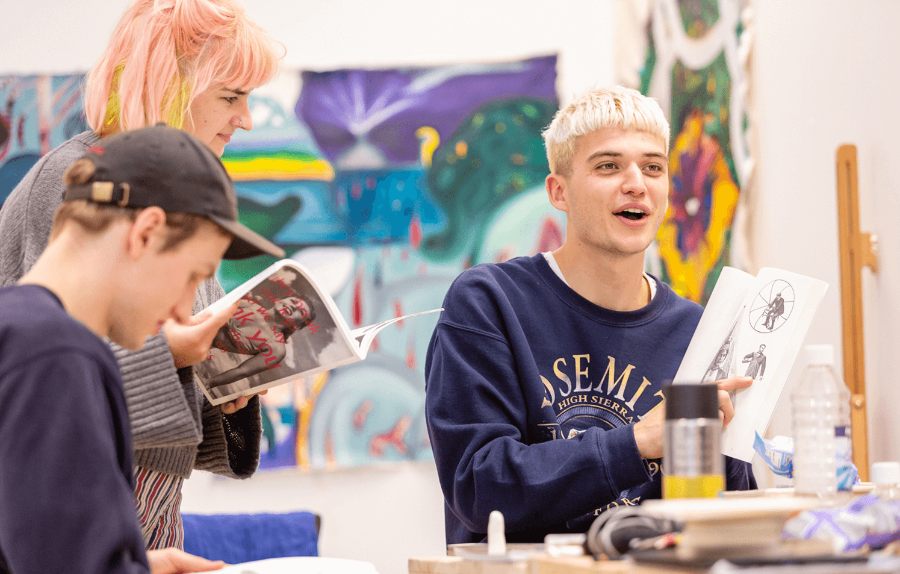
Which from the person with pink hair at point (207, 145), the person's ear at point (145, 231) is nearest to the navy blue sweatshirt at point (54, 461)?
the person's ear at point (145, 231)

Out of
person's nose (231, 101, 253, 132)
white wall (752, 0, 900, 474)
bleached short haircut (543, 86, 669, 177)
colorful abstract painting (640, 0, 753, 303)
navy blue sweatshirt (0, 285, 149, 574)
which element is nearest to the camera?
navy blue sweatshirt (0, 285, 149, 574)

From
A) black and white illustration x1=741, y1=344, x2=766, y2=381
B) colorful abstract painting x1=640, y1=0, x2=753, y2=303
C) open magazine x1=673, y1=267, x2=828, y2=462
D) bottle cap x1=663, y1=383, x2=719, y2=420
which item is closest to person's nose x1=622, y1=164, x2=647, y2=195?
open magazine x1=673, y1=267, x2=828, y2=462

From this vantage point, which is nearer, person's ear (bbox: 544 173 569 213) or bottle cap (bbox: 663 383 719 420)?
bottle cap (bbox: 663 383 719 420)

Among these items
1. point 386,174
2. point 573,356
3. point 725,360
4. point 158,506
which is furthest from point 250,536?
point 725,360

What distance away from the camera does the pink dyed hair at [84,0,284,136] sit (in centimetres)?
134

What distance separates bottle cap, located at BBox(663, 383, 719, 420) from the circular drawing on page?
1.36 feet

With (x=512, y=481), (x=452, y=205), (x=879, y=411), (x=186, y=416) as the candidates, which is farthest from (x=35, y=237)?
(x=452, y=205)

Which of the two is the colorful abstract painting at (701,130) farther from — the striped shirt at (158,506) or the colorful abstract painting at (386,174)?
the striped shirt at (158,506)

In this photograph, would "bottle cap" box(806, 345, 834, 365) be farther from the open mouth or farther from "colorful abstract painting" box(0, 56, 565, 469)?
"colorful abstract painting" box(0, 56, 565, 469)

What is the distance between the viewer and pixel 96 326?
2.95 ft

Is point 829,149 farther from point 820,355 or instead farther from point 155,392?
point 155,392

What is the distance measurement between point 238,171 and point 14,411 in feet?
7.34

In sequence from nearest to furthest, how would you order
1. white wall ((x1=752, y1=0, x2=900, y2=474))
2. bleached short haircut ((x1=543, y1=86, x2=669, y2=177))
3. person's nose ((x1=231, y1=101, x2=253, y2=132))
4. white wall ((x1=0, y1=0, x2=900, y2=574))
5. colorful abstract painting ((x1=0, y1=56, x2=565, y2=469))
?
1. person's nose ((x1=231, y1=101, x2=253, y2=132))
2. bleached short haircut ((x1=543, y1=86, x2=669, y2=177))
3. white wall ((x1=752, y1=0, x2=900, y2=474))
4. white wall ((x1=0, y1=0, x2=900, y2=574))
5. colorful abstract painting ((x1=0, y1=56, x2=565, y2=469))

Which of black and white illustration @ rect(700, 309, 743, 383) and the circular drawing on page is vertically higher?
the circular drawing on page
